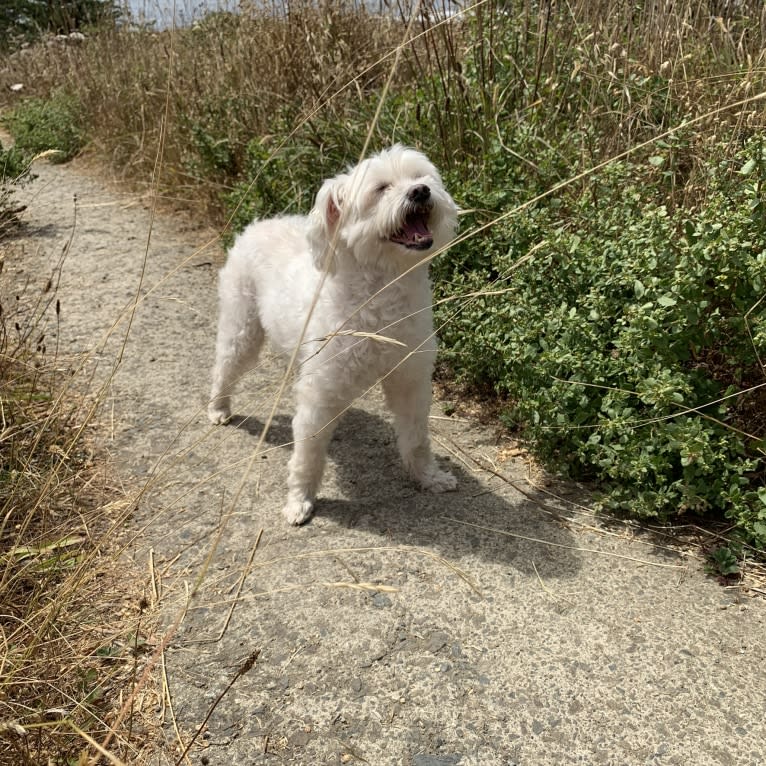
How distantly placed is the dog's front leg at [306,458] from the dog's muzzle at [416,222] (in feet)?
2.44

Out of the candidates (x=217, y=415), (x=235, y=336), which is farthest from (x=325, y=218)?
(x=217, y=415)

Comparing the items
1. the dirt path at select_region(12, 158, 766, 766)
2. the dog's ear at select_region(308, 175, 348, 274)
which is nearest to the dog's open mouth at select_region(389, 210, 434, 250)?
the dog's ear at select_region(308, 175, 348, 274)

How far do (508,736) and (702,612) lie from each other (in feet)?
2.80

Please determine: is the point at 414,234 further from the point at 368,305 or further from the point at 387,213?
the point at 368,305

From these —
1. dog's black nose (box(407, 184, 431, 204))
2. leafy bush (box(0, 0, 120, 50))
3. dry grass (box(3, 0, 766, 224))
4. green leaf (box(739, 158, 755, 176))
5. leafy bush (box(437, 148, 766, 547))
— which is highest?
leafy bush (box(0, 0, 120, 50))

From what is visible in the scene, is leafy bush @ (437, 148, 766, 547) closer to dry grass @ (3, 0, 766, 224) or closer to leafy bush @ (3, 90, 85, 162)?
dry grass @ (3, 0, 766, 224)

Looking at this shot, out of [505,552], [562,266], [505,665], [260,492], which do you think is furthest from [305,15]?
[505,665]

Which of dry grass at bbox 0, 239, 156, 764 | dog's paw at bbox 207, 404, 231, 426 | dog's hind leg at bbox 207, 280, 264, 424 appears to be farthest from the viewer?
dog's paw at bbox 207, 404, 231, 426

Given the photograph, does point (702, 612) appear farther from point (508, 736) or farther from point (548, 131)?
point (548, 131)

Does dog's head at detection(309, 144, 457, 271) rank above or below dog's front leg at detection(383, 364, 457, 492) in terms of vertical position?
above

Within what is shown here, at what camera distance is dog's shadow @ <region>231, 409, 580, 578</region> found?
264 centimetres

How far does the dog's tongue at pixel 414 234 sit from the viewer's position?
8.38ft

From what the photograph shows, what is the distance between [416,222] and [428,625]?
147cm

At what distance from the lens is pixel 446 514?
290 centimetres
